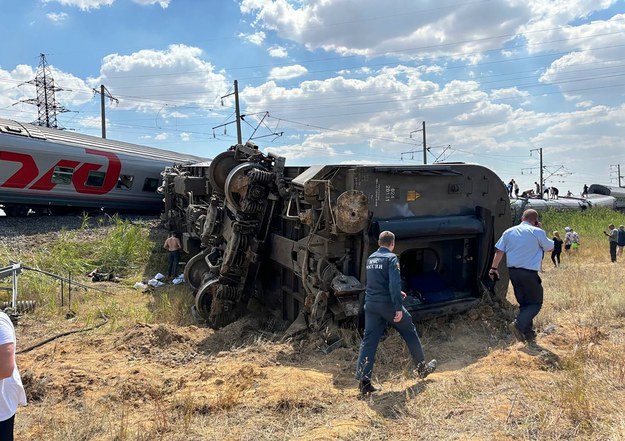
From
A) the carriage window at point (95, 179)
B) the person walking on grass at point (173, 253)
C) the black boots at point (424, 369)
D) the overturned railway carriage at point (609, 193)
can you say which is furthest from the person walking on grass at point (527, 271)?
the overturned railway carriage at point (609, 193)

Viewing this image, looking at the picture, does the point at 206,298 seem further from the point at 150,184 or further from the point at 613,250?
the point at 613,250

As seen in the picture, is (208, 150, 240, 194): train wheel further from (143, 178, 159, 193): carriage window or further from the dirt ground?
(143, 178, 159, 193): carriage window

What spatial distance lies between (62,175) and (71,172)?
0.29 metres

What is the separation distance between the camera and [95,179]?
1580cm

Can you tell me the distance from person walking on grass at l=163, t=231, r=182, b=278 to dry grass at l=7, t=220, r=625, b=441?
16.2 feet

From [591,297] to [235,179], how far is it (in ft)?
18.0

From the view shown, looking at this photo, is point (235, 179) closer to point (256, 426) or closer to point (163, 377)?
point (163, 377)

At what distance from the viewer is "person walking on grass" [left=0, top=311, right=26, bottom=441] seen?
262 centimetres

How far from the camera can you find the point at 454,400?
3730mm

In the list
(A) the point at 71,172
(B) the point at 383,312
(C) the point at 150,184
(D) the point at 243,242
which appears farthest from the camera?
(C) the point at 150,184

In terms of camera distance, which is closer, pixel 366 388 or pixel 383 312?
pixel 366 388

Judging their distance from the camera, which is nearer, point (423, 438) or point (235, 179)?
point (423, 438)

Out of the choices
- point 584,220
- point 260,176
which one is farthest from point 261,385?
point 584,220

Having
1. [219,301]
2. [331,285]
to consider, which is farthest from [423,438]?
[219,301]
